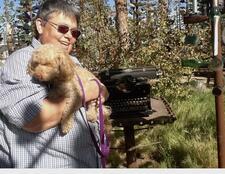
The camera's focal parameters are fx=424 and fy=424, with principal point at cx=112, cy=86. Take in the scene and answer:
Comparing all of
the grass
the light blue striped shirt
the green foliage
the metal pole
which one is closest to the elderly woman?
the light blue striped shirt

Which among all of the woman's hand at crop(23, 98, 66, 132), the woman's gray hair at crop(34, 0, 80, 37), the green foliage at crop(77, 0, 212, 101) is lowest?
the green foliage at crop(77, 0, 212, 101)

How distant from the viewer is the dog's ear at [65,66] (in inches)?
79.4

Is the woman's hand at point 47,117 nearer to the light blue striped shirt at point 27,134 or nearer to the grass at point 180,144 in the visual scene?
the light blue striped shirt at point 27,134

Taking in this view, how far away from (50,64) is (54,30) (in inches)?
9.7

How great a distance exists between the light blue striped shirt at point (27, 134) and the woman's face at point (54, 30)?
0.15 metres

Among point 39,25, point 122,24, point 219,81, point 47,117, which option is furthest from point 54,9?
point 122,24

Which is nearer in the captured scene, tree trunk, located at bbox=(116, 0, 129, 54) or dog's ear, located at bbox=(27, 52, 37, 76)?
dog's ear, located at bbox=(27, 52, 37, 76)

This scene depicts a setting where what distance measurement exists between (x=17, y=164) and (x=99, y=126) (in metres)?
0.48

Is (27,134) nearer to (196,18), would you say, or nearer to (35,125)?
(35,125)

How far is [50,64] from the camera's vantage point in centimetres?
201

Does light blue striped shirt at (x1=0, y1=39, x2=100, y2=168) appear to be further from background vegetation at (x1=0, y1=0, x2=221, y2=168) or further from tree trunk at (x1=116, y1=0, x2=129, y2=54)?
tree trunk at (x1=116, y1=0, x2=129, y2=54)

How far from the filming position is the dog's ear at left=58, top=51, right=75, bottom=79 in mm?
2016
